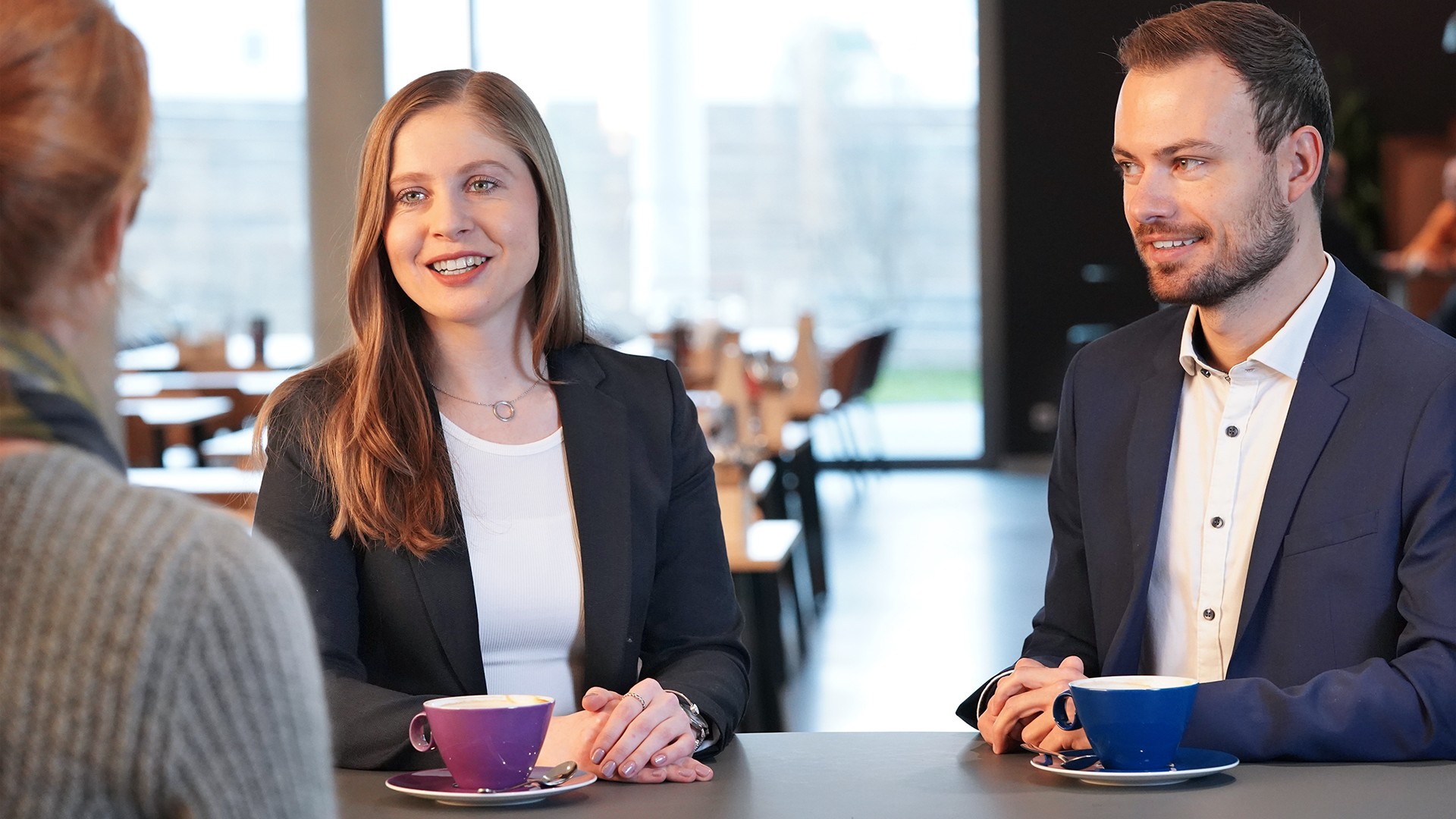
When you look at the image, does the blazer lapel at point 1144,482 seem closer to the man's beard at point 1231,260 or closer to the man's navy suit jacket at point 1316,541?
the man's navy suit jacket at point 1316,541

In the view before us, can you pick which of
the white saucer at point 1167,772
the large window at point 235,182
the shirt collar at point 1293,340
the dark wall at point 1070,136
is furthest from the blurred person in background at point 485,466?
the large window at point 235,182

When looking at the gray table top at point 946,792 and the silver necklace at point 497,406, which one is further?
the silver necklace at point 497,406

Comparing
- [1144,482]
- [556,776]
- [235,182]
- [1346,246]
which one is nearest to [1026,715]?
[1144,482]

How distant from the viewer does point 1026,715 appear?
1.55 m

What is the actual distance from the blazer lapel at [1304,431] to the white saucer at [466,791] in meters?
0.74

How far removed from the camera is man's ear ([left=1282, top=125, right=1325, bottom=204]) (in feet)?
5.78

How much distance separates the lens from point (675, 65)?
37.1 feet

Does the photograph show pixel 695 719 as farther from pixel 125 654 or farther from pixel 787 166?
pixel 787 166

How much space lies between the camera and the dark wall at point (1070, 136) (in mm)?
10719

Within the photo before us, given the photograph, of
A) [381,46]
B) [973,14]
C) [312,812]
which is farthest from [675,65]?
[312,812]

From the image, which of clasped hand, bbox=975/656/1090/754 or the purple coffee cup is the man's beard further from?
the purple coffee cup

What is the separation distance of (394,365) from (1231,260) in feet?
3.09

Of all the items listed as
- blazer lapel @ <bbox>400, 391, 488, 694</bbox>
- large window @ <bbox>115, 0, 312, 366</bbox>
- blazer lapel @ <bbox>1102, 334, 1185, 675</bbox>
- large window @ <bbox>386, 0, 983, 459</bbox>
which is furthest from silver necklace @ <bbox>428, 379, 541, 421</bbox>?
large window @ <bbox>115, 0, 312, 366</bbox>

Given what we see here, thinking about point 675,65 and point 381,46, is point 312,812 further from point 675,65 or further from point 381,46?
point 675,65
